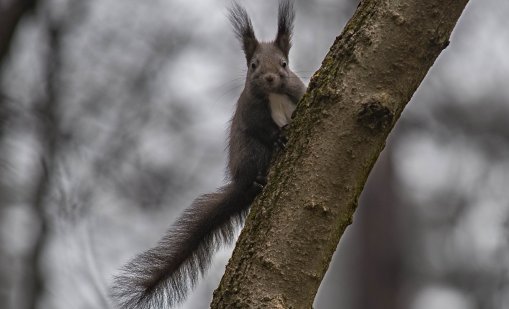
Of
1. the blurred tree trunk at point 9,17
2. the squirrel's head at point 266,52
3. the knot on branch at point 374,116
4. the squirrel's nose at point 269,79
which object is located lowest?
the knot on branch at point 374,116

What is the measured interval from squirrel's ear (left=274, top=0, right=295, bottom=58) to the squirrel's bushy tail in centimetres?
81

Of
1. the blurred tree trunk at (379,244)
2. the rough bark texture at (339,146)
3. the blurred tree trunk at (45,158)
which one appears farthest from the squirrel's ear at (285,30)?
the blurred tree trunk at (379,244)

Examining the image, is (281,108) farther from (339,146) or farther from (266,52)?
(339,146)

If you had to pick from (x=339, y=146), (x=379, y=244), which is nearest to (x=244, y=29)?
(x=339, y=146)

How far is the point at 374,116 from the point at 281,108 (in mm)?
1538

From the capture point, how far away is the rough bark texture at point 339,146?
2.42 metres

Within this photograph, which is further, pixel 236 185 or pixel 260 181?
pixel 236 185

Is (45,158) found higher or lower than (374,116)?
higher

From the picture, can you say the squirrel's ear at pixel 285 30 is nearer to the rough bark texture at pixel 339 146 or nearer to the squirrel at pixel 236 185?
the squirrel at pixel 236 185

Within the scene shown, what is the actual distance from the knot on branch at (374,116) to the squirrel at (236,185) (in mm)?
920

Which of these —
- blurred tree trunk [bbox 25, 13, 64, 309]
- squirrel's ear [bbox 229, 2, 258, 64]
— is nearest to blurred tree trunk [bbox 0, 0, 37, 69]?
squirrel's ear [bbox 229, 2, 258, 64]

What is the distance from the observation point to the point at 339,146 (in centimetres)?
244

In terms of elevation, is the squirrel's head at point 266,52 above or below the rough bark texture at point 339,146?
above

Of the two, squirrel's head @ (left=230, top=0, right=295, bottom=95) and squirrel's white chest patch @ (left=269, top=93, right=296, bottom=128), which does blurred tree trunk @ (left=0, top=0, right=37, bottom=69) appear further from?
squirrel's white chest patch @ (left=269, top=93, right=296, bottom=128)
